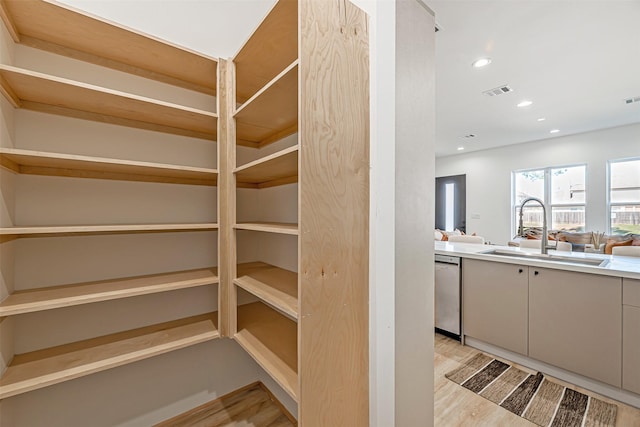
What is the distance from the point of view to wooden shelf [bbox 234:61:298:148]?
113 centimetres

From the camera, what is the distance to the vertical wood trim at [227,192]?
1515mm

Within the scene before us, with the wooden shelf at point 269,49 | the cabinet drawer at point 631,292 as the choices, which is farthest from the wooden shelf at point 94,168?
the cabinet drawer at point 631,292

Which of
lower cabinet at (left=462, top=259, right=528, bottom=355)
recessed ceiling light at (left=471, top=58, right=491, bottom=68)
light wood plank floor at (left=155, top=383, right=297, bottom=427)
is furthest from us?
recessed ceiling light at (left=471, top=58, right=491, bottom=68)

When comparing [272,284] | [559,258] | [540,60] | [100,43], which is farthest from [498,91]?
[100,43]

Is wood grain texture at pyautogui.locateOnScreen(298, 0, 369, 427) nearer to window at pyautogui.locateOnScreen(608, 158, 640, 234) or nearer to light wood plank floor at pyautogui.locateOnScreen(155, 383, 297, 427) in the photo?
light wood plank floor at pyautogui.locateOnScreen(155, 383, 297, 427)

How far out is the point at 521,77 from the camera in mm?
2932

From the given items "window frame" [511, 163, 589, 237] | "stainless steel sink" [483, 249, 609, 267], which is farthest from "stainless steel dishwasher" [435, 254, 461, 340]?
"window frame" [511, 163, 589, 237]

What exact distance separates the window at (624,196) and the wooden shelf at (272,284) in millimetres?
6528

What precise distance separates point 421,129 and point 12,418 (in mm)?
2360

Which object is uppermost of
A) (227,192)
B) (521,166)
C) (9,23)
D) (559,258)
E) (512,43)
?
(512,43)

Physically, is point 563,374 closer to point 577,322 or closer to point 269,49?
point 577,322

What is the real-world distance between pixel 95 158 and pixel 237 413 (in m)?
1.67

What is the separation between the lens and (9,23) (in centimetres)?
116

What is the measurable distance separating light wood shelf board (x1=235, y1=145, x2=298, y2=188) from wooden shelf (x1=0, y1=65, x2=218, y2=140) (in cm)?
36
